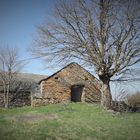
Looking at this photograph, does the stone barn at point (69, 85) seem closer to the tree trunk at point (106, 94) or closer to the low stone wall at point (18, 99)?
the low stone wall at point (18, 99)

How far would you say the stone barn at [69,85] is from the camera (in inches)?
1264

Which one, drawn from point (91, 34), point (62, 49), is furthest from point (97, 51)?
point (62, 49)

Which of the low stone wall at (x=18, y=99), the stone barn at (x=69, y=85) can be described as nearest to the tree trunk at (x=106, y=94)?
the stone barn at (x=69, y=85)

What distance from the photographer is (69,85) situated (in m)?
32.6

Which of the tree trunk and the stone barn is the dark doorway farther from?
the tree trunk

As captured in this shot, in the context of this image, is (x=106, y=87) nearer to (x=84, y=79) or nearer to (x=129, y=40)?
(x=129, y=40)

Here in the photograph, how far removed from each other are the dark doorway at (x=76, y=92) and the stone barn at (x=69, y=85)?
14 centimetres

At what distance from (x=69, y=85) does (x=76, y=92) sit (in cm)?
180

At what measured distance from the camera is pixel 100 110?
19453 mm

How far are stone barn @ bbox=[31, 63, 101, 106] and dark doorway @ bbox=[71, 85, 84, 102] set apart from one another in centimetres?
14

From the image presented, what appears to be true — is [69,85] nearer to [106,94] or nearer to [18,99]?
[18,99]

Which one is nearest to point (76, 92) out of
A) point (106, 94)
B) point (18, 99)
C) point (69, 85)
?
point (69, 85)

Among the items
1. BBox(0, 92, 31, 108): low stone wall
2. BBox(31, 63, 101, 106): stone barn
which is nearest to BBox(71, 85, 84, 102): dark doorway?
BBox(31, 63, 101, 106): stone barn

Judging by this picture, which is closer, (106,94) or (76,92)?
(106,94)
